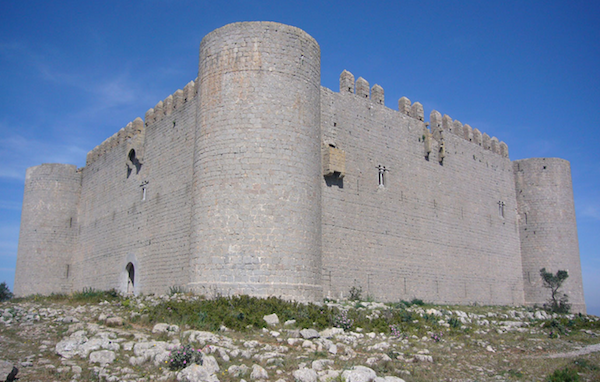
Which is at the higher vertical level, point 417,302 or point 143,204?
point 143,204

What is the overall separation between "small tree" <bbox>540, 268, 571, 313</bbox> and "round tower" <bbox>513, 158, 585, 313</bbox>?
0.26 meters

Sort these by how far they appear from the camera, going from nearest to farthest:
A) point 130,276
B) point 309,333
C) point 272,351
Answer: point 272,351
point 309,333
point 130,276

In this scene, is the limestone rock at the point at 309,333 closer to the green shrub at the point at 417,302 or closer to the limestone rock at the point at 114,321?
the limestone rock at the point at 114,321

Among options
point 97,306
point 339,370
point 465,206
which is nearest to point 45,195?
point 97,306

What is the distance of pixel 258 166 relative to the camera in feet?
43.0

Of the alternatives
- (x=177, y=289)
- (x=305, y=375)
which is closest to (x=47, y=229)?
(x=177, y=289)

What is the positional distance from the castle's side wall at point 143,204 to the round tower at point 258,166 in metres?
2.37

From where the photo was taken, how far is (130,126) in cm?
2047

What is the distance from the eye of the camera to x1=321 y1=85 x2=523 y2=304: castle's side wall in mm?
15812

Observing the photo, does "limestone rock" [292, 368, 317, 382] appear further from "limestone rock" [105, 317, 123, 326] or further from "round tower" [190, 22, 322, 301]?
"round tower" [190, 22, 322, 301]

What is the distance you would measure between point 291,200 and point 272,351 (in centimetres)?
532

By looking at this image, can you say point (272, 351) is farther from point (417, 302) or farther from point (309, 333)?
point (417, 302)

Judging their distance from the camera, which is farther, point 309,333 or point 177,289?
point 177,289

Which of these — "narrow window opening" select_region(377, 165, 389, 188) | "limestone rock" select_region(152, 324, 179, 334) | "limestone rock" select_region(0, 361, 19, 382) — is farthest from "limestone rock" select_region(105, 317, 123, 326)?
"narrow window opening" select_region(377, 165, 389, 188)
